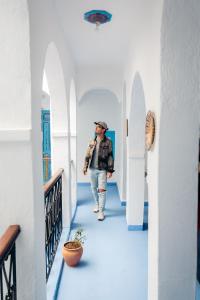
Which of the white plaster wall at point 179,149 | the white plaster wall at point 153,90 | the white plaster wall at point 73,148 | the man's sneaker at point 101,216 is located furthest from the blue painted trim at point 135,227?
the white plaster wall at point 179,149

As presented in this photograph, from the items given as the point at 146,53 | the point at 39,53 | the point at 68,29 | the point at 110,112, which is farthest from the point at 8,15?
the point at 110,112

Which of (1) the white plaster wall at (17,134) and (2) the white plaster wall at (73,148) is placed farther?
(2) the white plaster wall at (73,148)

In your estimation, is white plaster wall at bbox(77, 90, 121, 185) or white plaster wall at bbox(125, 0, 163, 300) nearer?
white plaster wall at bbox(125, 0, 163, 300)

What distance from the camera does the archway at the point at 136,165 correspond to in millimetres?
4234

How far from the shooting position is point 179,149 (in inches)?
79.3

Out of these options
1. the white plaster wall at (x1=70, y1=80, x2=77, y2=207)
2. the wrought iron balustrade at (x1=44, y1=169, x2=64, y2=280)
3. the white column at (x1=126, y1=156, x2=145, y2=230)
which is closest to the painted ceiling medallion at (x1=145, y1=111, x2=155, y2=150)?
the wrought iron balustrade at (x1=44, y1=169, x2=64, y2=280)

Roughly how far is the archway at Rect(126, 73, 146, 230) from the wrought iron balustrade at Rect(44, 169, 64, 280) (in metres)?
1.14

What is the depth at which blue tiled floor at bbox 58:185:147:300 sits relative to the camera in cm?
281

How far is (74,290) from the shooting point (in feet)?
9.33

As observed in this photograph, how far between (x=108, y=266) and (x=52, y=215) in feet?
3.11

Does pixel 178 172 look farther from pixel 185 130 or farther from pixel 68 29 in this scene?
pixel 68 29

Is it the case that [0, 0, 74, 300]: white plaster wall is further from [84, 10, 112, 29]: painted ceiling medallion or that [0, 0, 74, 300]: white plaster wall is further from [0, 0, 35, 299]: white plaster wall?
[84, 10, 112, 29]: painted ceiling medallion

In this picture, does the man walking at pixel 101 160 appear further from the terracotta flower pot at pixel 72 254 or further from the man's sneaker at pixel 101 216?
the terracotta flower pot at pixel 72 254

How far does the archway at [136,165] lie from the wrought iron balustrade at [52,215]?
44.9 inches
